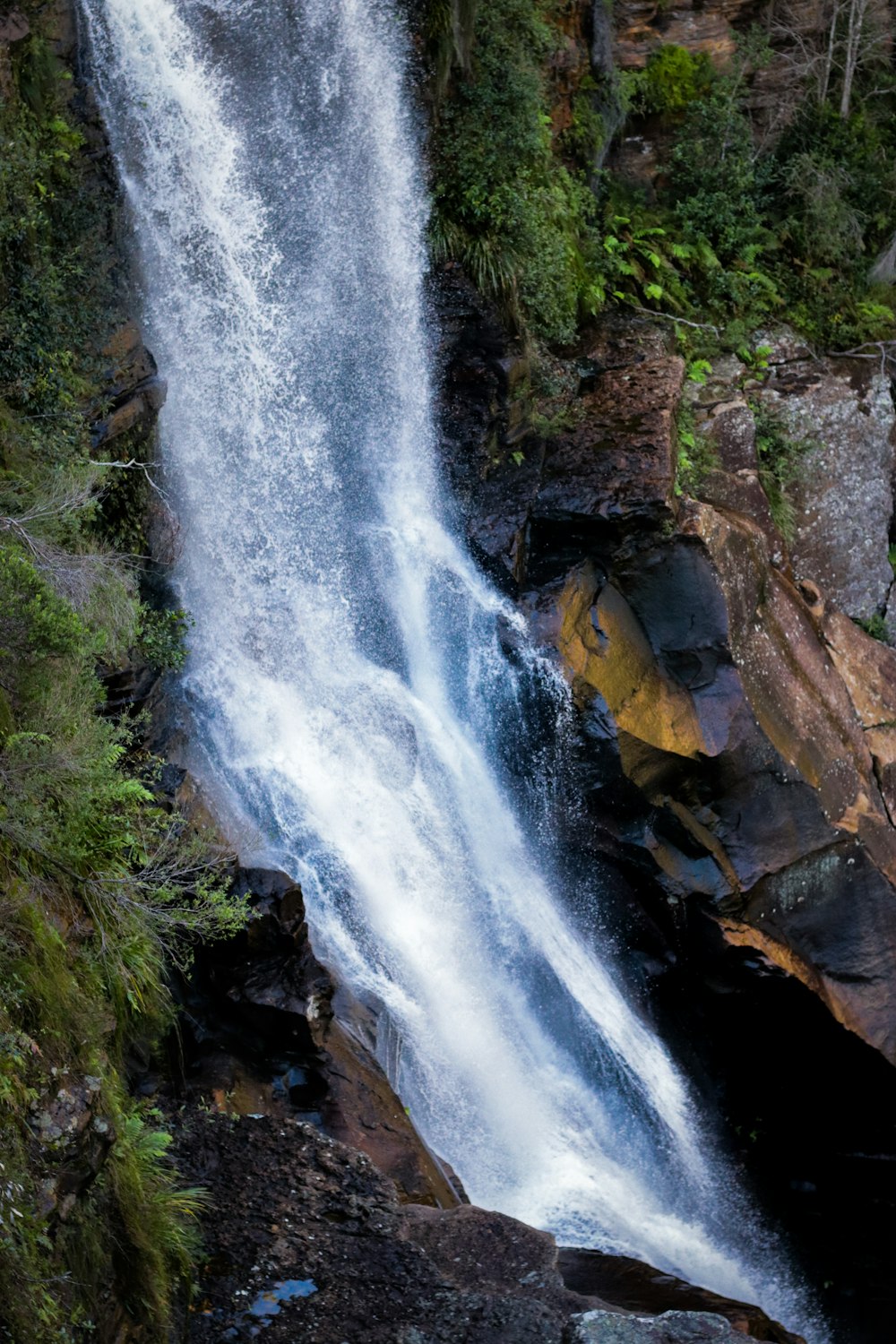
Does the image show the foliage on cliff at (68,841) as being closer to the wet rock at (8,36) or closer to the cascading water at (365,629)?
the wet rock at (8,36)

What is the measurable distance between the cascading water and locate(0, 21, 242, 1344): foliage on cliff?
1.14 m

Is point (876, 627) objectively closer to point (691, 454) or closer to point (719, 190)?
point (691, 454)

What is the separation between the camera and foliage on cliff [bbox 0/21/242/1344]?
591 centimetres

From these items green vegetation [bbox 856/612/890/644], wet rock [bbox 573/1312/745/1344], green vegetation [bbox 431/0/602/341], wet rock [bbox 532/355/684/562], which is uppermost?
green vegetation [bbox 431/0/602/341]

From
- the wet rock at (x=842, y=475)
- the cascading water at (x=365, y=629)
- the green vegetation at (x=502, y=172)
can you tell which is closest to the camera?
the cascading water at (x=365, y=629)

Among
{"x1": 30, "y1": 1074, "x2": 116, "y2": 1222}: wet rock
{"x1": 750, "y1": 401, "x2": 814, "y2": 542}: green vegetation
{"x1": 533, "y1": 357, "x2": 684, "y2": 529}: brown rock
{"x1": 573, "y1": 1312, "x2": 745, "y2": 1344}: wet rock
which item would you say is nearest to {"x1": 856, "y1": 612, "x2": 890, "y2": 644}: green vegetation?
{"x1": 750, "y1": 401, "x2": 814, "y2": 542}: green vegetation

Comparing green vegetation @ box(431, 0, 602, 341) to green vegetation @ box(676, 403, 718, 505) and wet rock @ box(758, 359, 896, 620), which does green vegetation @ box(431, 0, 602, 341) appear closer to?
green vegetation @ box(676, 403, 718, 505)

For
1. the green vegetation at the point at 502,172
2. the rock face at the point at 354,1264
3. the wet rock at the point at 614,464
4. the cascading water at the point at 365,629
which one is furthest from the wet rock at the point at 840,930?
the green vegetation at the point at 502,172

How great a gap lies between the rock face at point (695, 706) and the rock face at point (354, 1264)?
5.63 meters

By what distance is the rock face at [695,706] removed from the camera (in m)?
13.1

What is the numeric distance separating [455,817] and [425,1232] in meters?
4.92

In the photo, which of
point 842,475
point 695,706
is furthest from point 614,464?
point 842,475

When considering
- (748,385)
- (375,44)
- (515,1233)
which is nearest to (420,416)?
(375,44)

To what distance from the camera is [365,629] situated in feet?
42.1
